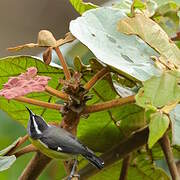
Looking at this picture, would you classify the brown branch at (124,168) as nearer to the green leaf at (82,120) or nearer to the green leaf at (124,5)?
the green leaf at (82,120)

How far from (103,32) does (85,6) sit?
0.08 meters

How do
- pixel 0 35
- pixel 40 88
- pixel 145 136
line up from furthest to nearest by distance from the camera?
pixel 0 35 < pixel 145 136 < pixel 40 88

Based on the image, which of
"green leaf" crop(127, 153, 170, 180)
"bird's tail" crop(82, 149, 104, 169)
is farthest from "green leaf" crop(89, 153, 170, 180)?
"bird's tail" crop(82, 149, 104, 169)

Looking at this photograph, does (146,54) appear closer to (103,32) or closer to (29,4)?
(103,32)

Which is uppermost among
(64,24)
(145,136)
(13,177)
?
(145,136)

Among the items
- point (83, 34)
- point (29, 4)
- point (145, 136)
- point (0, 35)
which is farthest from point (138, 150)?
point (29, 4)

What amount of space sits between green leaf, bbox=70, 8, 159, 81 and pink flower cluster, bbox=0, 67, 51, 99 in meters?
0.05

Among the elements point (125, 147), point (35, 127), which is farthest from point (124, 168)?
point (35, 127)

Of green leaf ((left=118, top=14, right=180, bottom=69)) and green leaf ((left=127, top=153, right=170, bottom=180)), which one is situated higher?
green leaf ((left=118, top=14, right=180, bottom=69))

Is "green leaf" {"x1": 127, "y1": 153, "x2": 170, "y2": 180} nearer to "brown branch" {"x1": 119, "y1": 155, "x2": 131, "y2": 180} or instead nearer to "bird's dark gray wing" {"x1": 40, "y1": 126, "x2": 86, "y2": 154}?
"brown branch" {"x1": 119, "y1": 155, "x2": 131, "y2": 180}

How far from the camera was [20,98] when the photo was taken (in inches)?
22.8

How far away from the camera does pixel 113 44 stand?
61 centimetres

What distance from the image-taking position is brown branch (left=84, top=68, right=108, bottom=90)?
0.59m

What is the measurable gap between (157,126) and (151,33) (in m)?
0.11
